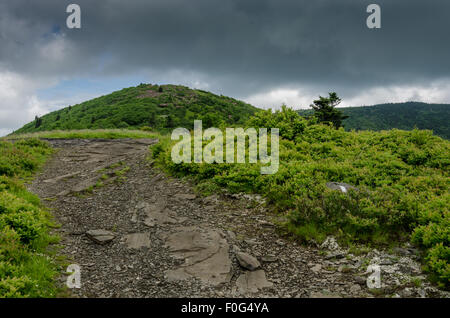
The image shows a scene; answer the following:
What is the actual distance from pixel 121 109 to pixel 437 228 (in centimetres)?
5996

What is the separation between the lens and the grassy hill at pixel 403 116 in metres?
116

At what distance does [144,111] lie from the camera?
185 feet

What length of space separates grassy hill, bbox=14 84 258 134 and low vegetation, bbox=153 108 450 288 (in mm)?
27586

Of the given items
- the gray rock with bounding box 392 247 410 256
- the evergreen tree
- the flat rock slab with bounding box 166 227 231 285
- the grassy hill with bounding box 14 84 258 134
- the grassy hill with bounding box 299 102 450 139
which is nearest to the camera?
the flat rock slab with bounding box 166 227 231 285

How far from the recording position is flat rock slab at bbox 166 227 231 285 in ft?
18.4

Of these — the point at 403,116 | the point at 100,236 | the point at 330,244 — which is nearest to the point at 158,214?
the point at 100,236

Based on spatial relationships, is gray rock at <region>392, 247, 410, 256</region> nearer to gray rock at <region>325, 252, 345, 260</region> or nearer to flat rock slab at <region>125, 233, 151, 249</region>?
gray rock at <region>325, 252, 345, 260</region>

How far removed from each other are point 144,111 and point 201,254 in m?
53.6

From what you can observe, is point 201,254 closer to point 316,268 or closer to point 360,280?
point 316,268

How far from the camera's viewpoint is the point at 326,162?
10.4 metres

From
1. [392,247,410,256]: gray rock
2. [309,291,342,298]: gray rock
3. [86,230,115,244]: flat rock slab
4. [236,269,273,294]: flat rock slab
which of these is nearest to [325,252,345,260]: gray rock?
[392,247,410,256]: gray rock

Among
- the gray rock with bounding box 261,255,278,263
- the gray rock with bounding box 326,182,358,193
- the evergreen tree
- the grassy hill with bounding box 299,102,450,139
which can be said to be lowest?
the gray rock with bounding box 261,255,278,263
